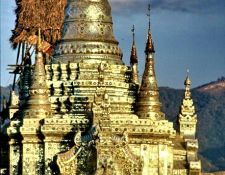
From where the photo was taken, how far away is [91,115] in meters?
→ 44.4

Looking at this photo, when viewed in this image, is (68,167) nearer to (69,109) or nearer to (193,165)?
(69,109)

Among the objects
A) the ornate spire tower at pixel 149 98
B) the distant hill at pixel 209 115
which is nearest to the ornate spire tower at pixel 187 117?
the ornate spire tower at pixel 149 98

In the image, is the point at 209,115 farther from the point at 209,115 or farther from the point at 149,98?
the point at 149,98

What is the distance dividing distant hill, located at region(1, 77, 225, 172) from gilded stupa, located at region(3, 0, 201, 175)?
1641 inches

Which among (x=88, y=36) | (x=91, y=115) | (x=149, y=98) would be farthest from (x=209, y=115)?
(x=91, y=115)

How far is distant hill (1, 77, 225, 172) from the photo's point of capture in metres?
92.6

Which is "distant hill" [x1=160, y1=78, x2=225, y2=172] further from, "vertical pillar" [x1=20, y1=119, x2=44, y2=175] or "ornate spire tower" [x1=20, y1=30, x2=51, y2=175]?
"vertical pillar" [x1=20, y1=119, x2=44, y2=175]

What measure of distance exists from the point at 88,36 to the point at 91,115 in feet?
12.1

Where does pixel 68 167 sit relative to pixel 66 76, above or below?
below

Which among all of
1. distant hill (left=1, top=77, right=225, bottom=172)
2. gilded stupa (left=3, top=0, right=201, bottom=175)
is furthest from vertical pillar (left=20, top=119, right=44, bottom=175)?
distant hill (left=1, top=77, right=225, bottom=172)

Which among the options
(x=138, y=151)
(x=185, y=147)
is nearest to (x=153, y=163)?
(x=138, y=151)

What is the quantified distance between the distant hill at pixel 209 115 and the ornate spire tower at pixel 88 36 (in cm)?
4152

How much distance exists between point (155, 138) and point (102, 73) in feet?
8.60

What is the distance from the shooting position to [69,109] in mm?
45781
